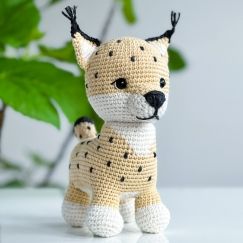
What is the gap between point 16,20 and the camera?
792mm

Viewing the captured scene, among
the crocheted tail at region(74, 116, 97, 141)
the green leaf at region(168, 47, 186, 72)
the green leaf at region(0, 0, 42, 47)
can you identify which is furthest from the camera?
the green leaf at region(168, 47, 186, 72)

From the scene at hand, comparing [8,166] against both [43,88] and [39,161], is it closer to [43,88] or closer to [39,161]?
[39,161]

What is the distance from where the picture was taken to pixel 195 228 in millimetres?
559

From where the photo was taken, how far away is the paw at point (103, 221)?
0.49 meters

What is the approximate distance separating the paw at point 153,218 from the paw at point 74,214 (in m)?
0.06

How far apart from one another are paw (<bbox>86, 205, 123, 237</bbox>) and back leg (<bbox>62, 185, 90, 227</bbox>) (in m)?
0.05

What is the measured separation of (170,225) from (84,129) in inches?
5.7

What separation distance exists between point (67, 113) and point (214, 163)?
23.5 inches

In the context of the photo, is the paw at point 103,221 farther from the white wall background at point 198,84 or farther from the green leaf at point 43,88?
the white wall background at point 198,84

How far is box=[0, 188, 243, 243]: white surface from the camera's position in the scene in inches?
19.9

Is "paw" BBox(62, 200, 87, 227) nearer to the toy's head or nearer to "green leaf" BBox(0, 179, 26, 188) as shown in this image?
the toy's head

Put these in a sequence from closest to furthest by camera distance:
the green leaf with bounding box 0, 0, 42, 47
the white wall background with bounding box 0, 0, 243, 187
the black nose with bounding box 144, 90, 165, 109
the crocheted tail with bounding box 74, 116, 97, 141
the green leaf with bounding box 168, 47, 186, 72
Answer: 1. the black nose with bounding box 144, 90, 165, 109
2. the crocheted tail with bounding box 74, 116, 97, 141
3. the green leaf with bounding box 0, 0, 42, 47
4. the green leaf with bounding box 168, 47, 186, 72
5. the white wall background with bounding box 0, 0, 243, 187

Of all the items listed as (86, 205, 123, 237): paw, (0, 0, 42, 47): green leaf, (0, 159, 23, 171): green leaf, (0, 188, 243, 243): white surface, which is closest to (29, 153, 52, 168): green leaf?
(0, 159, 23, 171): green leaf

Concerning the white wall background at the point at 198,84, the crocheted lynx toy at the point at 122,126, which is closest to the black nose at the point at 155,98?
the crocheted lynx toy at the point at 122,126
